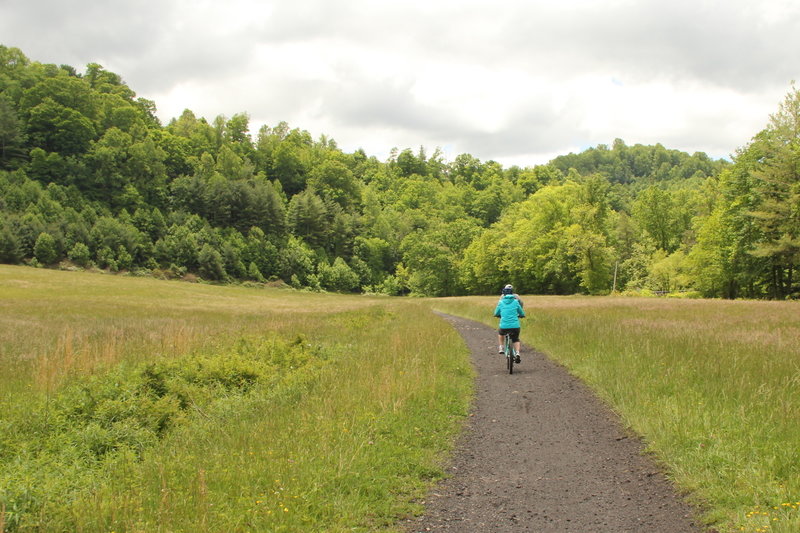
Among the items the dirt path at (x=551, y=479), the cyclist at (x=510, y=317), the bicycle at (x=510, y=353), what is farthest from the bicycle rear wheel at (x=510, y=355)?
the dirt path at (x=551, y=479)

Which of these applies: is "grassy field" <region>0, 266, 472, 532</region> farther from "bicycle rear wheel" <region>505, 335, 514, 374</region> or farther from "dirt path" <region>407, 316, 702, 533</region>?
"bicycle rear wheel" <region>505, 335, 514, 374</region>

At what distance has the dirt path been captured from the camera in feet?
15.8

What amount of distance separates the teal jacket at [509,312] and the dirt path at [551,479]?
388 centimetres

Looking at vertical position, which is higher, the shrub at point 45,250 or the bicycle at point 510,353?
the shrub at point 45,250

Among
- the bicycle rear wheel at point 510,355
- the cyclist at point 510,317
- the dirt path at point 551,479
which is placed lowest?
the dirt path at point 551,479

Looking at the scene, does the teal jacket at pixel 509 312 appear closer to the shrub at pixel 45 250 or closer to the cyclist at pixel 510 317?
the cyclist at pixel 510 317

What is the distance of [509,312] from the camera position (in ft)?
44.8

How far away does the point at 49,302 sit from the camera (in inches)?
1366

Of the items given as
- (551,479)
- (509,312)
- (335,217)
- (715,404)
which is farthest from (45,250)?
(715,404)

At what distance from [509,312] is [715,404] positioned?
6506 millimetres

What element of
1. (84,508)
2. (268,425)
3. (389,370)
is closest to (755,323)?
(389,370)

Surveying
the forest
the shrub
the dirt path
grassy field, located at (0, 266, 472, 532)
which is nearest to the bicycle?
grassy field, located at (0, 266, 472, 532)

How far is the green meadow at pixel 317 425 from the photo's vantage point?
4.72 metres

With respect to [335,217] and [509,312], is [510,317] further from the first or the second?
[335,217]
